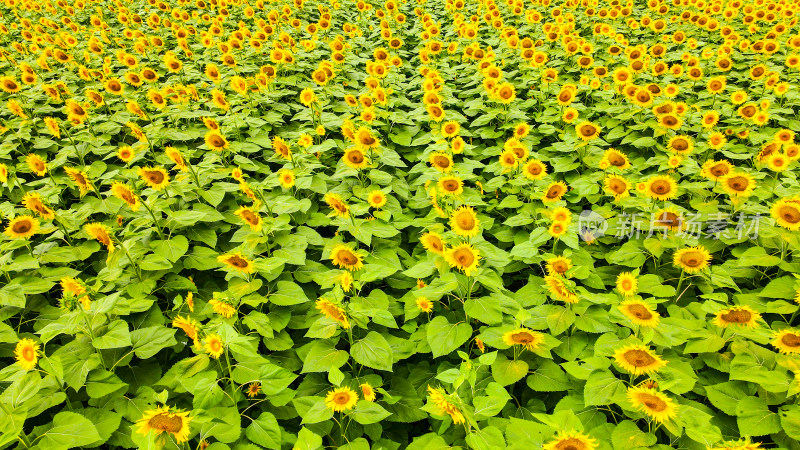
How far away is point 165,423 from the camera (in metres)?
1.91

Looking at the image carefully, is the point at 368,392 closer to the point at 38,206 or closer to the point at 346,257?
the point at 346,257

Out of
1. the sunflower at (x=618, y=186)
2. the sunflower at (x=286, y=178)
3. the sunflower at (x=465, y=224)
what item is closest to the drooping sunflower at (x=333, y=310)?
the sunflower at (x=465, y=224)

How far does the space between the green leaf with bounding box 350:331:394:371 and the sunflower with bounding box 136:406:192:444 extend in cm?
113

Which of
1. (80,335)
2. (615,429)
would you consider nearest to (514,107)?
(615,429)

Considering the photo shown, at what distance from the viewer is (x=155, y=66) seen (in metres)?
7.34

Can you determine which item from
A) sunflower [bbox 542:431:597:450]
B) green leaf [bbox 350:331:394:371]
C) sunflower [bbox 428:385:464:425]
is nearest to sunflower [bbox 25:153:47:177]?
green leaf [bbox 350:331:394:371]

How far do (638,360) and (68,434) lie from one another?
3155 millimetres

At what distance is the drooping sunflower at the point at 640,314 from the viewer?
2.63 metres

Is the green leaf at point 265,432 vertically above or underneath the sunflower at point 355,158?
underneath

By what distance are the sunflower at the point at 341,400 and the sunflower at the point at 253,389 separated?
656mm

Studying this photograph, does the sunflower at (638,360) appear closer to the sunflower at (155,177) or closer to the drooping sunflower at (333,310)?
the drooping sunflower at (333,310)

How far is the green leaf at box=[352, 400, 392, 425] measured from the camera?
8.00 feet

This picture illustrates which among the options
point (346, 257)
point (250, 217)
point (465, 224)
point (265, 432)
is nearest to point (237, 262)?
point (250, 217)

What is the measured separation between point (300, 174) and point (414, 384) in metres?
2.30
